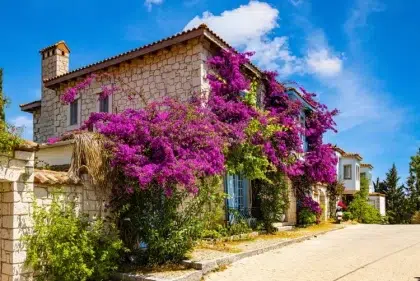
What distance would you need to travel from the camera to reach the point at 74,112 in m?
18.1

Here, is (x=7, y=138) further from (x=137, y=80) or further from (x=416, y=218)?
(x=416, y=218)

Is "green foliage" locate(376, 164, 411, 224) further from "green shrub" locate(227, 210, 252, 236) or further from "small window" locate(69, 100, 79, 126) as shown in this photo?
"small window" locate(69, 100, 79, 126)

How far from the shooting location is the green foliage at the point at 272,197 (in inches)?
629

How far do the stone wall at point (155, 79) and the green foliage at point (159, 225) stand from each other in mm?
5223

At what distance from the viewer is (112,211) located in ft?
30.9

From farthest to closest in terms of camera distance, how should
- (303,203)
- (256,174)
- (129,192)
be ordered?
(303,203)
(256,174)
(129,192)

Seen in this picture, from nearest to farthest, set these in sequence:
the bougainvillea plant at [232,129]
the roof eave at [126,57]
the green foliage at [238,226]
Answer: the bougainvillea plant at [232,129], the green foliage at [238,226], the roof eave at [126,57]

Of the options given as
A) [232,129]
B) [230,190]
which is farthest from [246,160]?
[230,190]

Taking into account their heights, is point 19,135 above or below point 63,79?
below

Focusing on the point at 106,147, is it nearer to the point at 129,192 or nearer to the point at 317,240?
the point at 129,192

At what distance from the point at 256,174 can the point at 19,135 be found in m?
8.29

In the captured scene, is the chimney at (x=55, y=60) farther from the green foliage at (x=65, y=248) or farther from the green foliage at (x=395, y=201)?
the green foliage at (x=395, y=201)

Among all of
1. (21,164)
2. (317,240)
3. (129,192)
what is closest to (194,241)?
(129,192)

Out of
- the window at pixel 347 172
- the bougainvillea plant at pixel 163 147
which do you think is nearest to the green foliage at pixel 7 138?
the bougainvillea plant at pixel 163 147
